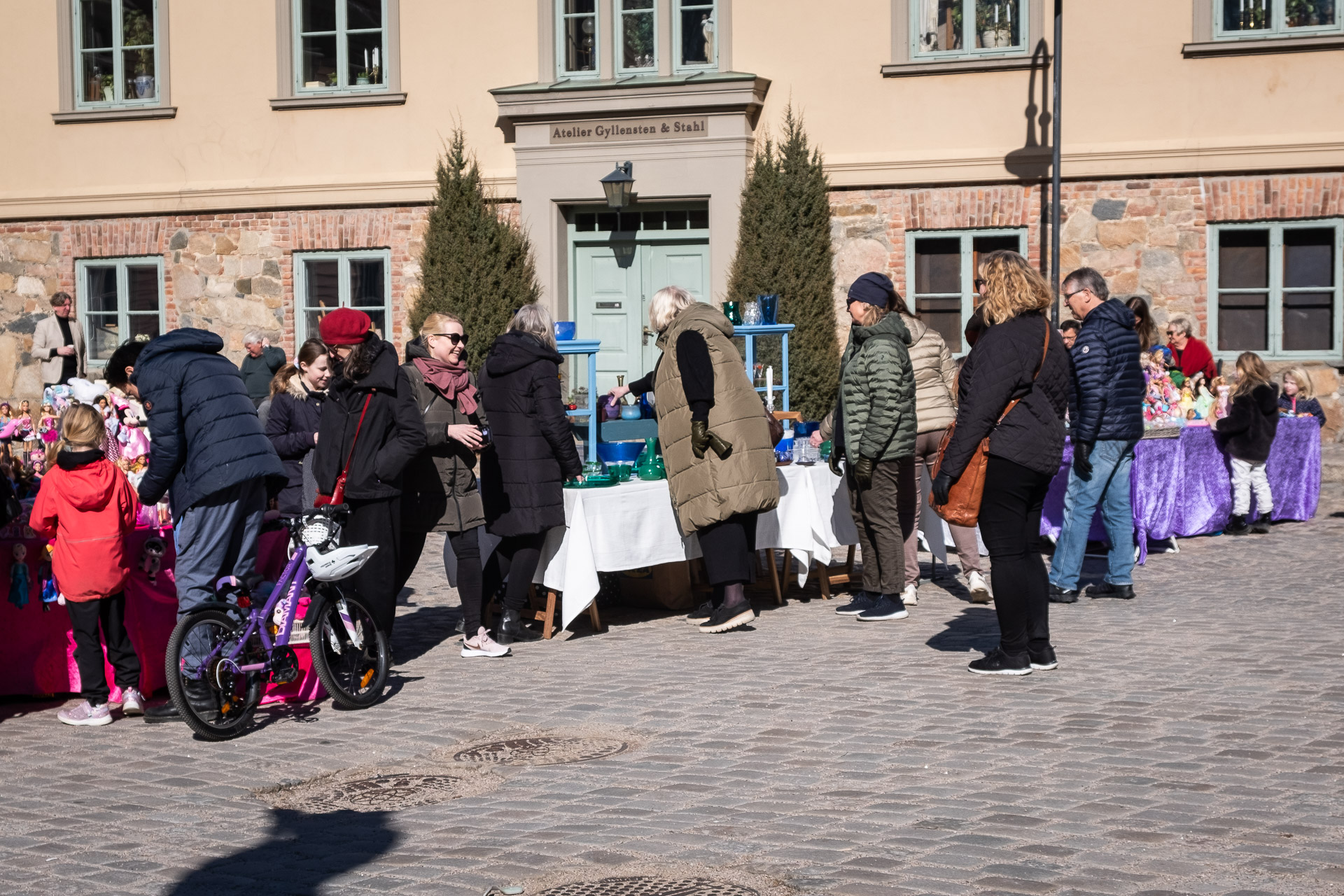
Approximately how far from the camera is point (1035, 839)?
4.65 metres

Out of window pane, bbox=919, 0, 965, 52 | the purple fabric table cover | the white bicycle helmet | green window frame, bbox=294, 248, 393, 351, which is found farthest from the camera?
green window frame, bbox=294, 248, 393, 351

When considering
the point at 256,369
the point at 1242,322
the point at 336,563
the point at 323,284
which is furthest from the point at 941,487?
the point at 323,284

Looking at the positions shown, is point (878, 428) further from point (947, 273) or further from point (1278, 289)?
point (1278, 289)

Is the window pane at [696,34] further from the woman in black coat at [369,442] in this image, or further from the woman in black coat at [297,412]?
the woman in black coat at [369,442]

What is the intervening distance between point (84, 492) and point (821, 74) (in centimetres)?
1152

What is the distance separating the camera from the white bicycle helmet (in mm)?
6543

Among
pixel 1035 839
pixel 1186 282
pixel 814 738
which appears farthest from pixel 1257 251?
pixel 1035 839

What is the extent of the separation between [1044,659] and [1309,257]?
10003mm

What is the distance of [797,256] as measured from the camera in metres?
16.2

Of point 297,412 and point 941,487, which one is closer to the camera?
point 941,487

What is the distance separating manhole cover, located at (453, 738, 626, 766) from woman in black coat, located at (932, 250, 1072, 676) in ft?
6.67

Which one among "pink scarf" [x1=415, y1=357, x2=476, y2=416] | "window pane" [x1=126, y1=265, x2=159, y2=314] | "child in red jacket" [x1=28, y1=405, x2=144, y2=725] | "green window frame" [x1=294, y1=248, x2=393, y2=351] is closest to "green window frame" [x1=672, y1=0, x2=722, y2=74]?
"green window frame" [x1=294, y1=248, x2=393, y2=351]

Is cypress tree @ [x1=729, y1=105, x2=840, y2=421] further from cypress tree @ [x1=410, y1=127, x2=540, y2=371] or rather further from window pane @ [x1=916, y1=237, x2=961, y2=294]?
cypress tree @ [x1=410, y1=127, x2=540, y2=371]

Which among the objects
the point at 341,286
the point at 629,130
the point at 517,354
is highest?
the point at 629,130
